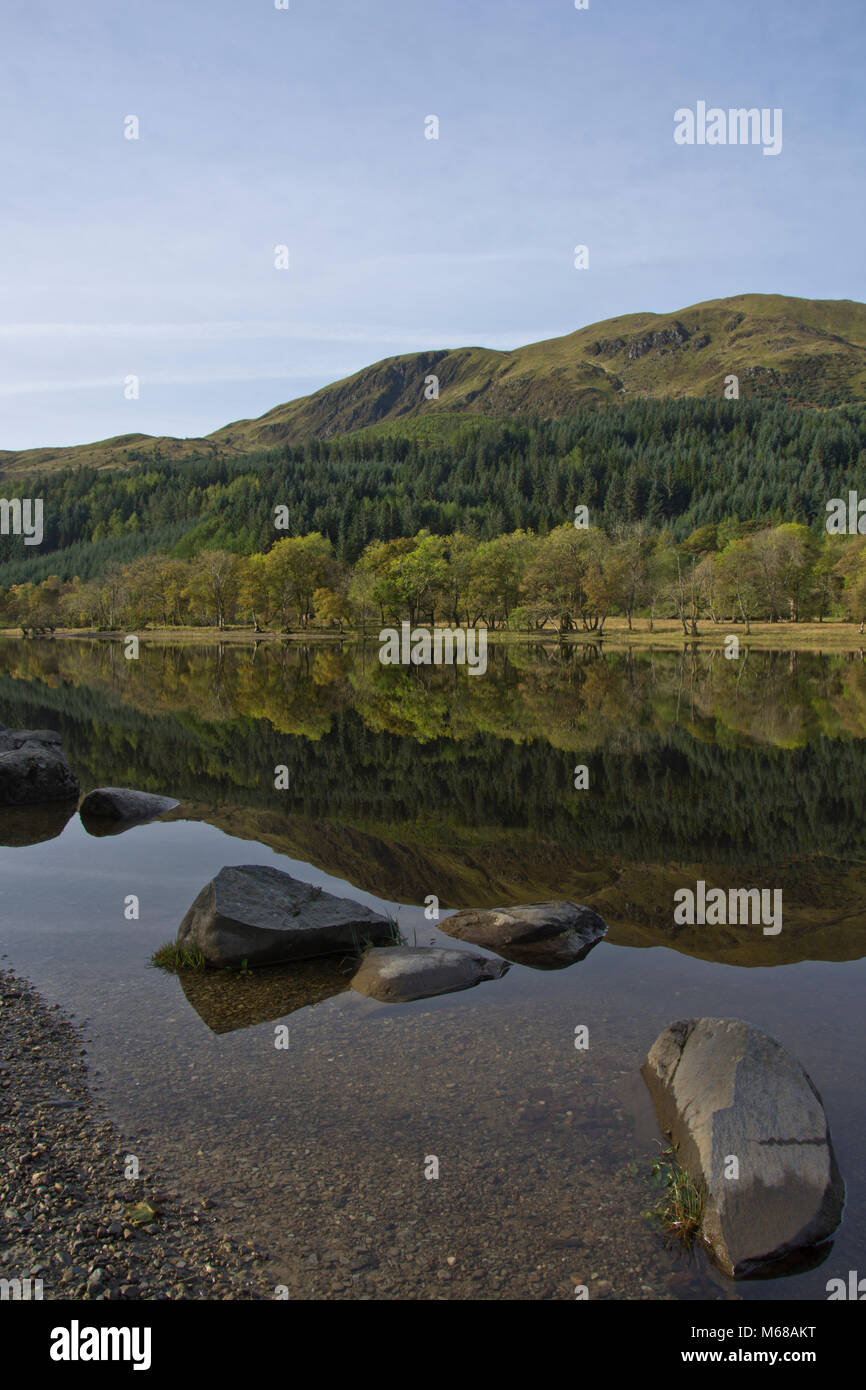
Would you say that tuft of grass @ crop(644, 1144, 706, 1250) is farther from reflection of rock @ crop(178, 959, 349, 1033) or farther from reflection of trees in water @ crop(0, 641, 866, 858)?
reflection of trees in water @ crop(0, 641, 866, 858)

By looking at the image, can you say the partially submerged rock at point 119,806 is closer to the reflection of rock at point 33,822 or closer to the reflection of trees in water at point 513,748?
the reflection of rock at point 33,822

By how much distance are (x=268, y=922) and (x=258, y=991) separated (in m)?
1.18

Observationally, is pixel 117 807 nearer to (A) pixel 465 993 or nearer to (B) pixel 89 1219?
(A) pixel 465 993

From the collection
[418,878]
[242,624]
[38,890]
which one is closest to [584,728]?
[418,878]

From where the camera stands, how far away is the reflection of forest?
1725cm

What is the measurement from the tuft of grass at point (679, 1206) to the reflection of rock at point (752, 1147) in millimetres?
75

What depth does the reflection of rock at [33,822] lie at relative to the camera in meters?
21.2

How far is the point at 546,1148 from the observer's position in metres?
8.19

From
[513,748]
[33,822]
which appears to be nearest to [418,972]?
[33,822]

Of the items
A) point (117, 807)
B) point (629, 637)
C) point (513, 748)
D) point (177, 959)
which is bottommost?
point (177, 959)

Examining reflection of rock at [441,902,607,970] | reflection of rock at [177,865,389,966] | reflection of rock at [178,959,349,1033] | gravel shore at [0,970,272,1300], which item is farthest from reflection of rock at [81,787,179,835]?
gravel shore at [0,970,272,1300]

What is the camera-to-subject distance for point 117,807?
22.8 meters

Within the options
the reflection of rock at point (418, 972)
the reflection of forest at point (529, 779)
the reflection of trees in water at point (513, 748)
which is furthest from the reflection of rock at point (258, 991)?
the reflection of trees in water at point (513, 748)
